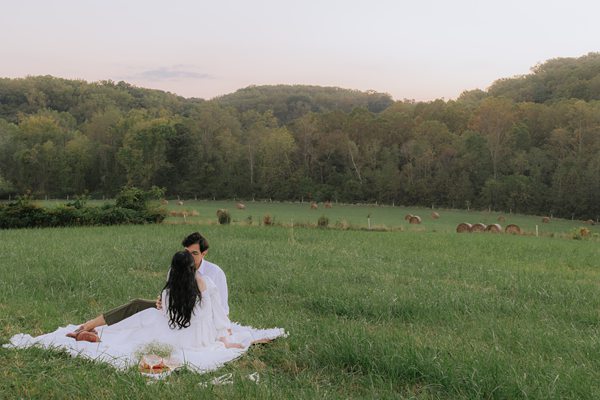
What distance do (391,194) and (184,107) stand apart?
182ft

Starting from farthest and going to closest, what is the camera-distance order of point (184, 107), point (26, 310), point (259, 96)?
point (259, 96)
point (184, 107)
point (26, 310)

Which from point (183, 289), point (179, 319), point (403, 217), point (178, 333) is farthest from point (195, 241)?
point (403, 217)

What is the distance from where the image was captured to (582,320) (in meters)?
8.26

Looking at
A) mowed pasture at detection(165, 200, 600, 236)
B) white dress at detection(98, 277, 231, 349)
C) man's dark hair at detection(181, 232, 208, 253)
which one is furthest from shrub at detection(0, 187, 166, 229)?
white dress at detection(98, 277, 231, 349)

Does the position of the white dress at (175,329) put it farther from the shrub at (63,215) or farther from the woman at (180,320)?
the shrub at (63,215)

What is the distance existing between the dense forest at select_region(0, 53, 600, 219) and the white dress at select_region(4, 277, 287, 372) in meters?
50.1

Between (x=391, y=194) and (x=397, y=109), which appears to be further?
(x=397, y=109)

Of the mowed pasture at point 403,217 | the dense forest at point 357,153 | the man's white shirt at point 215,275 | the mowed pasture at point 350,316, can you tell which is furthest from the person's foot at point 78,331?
the dense forest at point 357,153

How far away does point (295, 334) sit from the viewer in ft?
21.7

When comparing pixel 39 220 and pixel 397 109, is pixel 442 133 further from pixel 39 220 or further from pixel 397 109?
pixel 39 220

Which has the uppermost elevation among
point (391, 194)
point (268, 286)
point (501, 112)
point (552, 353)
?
point (501, 112)

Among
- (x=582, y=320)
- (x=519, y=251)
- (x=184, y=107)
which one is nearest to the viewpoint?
(x=582, y=320)

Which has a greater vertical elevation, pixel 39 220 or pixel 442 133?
pixel 442 133

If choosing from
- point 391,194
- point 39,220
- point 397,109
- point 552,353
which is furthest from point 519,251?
point 397,109
